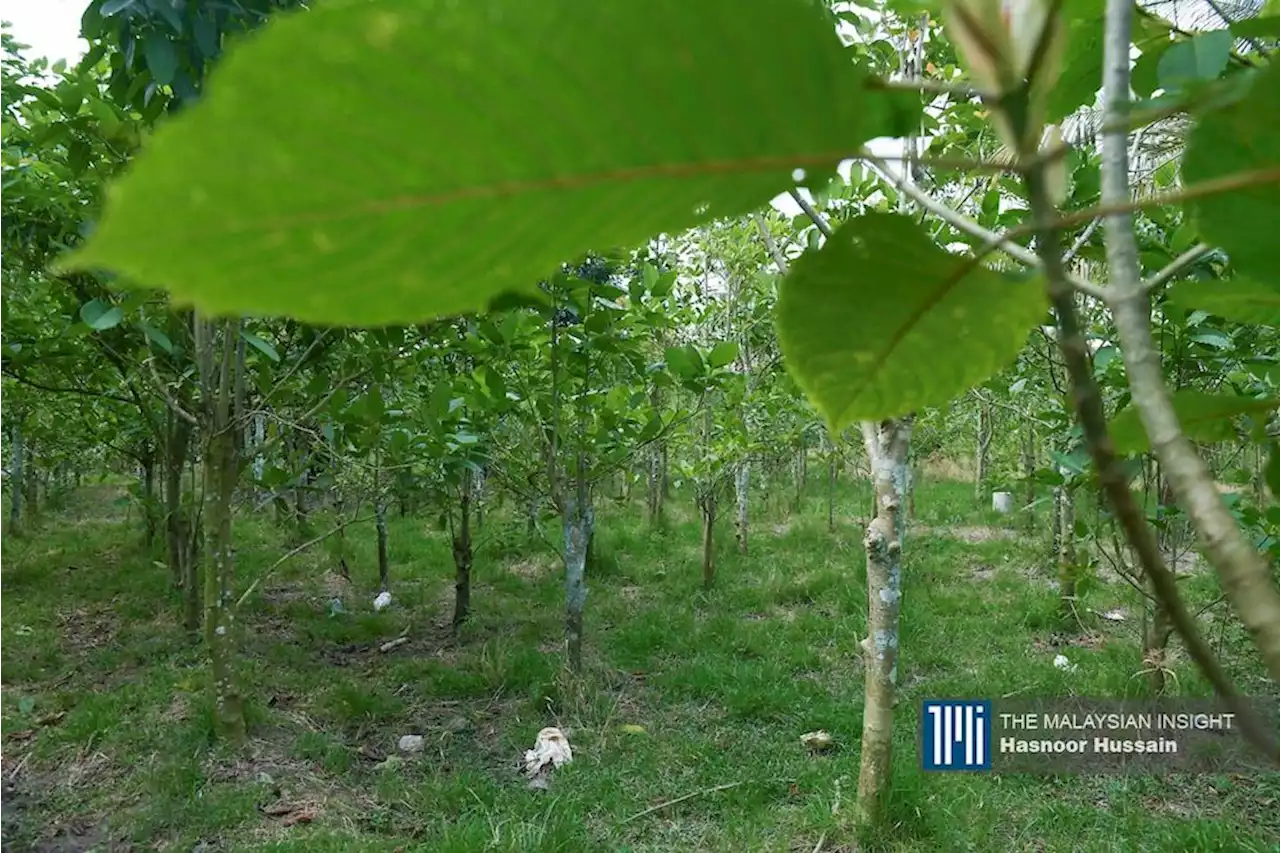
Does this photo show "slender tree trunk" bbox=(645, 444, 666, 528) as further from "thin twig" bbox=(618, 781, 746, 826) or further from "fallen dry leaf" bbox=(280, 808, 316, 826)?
"fallen dry leaf" bbox=(280, 808, 316, 826)

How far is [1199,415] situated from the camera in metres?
0.36

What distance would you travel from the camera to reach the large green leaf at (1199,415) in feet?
1.14

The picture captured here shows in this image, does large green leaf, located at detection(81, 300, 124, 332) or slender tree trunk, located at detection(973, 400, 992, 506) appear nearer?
large green leaf, located at detection(81, 300, 124, 332)

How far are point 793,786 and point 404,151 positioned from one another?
3.49 meters

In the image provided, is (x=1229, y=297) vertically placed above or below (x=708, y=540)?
above

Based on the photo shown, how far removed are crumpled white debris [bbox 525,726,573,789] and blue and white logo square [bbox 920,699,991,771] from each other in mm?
1447

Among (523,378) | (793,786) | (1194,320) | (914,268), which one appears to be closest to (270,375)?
(523,378)

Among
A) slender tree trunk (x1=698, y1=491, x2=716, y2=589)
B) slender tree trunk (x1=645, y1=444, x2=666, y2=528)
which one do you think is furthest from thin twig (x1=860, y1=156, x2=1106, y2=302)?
slender tree trunk (x1=645, y1=444, x2=666, y2=528)

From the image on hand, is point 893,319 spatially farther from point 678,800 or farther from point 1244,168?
→ point 678,800

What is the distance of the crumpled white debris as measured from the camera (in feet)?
11.1

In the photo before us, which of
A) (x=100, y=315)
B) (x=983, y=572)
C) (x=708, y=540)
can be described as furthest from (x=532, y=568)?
(x=100, y=315)

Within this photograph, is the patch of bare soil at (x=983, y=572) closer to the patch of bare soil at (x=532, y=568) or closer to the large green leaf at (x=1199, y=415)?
the patch of bare soil at (x=532, y=568)

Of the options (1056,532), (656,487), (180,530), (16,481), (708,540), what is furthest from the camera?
(656,487)

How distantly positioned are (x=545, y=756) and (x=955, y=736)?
5.53ft
